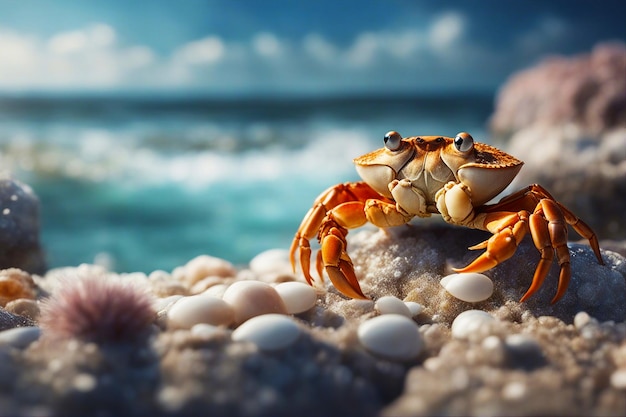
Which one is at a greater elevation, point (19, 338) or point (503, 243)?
point (503, 243)

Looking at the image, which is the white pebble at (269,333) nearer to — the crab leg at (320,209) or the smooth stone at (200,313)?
the smooth stone at (200,313)

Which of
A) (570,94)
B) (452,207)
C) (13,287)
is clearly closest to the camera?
(452,207)

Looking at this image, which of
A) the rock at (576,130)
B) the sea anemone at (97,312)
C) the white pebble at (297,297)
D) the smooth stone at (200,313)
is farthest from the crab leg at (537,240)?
the rock at (576,130)

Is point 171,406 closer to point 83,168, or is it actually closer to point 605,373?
point 605,373

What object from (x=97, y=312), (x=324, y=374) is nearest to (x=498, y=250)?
(x=324, y=374)

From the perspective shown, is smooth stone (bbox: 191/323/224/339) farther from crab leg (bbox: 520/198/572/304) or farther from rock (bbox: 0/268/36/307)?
rock (bbox: 0/268/36/307)

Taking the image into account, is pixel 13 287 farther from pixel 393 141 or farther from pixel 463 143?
pixel 463 143

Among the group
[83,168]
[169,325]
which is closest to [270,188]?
[83,168]
